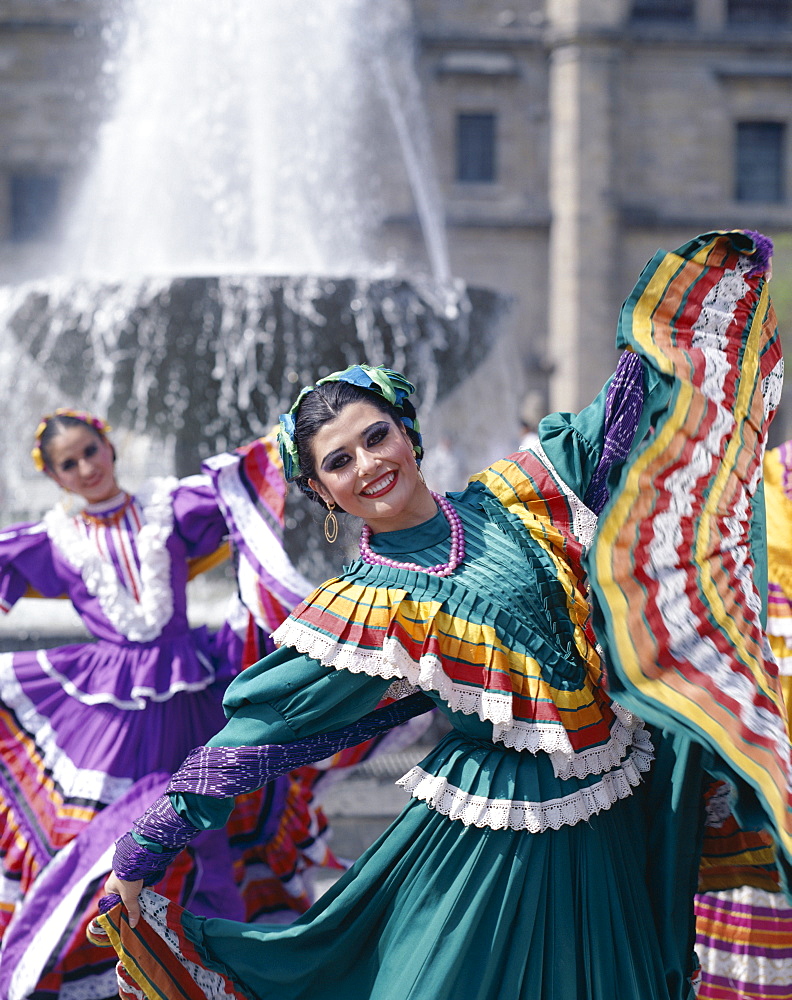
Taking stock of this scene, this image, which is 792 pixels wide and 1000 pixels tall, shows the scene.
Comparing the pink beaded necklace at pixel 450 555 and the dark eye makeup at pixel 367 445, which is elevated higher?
the dark eye makeup at pixel 367 445

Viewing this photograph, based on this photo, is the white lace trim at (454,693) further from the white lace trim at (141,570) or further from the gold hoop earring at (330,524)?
the white lace trim at (141,570)

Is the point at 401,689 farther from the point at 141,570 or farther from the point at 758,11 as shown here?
the point at 758,11

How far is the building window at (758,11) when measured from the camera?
1927 centimetres

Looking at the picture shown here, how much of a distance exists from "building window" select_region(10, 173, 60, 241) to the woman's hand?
18322mm

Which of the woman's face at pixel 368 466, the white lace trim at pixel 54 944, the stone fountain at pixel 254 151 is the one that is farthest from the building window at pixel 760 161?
the woman's face at pixel 368 466

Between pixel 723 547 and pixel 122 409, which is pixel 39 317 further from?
pixel 723 547

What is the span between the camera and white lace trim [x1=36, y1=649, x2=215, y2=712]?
2756mm

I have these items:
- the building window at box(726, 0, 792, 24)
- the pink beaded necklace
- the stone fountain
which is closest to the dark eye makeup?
the pink beaded necklace

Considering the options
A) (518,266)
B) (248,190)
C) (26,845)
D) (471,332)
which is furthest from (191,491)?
(518,266)

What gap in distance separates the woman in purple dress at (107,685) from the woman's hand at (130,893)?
2.38 feet

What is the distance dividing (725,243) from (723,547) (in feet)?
1.52

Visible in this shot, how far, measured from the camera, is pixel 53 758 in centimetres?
279

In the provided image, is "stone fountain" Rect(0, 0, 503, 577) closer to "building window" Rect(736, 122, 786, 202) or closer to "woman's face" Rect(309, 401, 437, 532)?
"building window" Rect(736, 122, 786, 202)

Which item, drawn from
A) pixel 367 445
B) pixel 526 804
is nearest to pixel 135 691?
pixel 367 445
